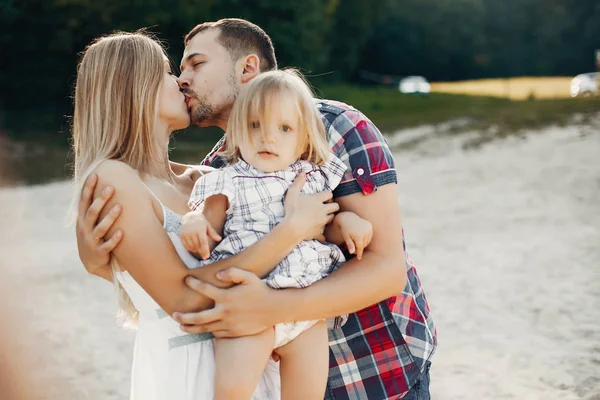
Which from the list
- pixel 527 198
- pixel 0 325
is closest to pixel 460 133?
pixel 527 198

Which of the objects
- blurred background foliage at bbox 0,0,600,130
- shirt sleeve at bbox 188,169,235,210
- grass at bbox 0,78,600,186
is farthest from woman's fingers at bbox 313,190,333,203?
blurred background foliage at bbox 0,0,600,130

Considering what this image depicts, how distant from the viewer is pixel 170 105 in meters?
2.74

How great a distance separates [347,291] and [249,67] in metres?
1.21

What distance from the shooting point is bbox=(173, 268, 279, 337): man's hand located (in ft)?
7.59

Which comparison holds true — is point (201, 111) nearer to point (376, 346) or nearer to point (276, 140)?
point (276, 140)

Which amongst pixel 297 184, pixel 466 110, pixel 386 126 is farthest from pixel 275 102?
pixel 466 110

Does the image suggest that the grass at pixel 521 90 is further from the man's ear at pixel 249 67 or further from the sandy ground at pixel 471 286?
the man's ear at pixel 249 67

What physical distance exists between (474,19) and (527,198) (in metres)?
48.7

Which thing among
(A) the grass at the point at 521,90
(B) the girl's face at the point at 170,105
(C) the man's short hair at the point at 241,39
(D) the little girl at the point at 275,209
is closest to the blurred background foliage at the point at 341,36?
(A) the grass at the point at 521,90

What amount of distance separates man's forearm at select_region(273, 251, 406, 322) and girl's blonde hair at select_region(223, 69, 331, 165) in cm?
36

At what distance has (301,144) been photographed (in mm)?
2512

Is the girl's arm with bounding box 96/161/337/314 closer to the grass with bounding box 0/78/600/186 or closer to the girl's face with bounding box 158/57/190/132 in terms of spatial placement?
the girl's face with bounding box 158/57/190/132

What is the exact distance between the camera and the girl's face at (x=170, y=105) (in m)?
2.69

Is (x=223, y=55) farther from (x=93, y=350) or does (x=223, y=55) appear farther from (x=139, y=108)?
(x=93, y=350)
